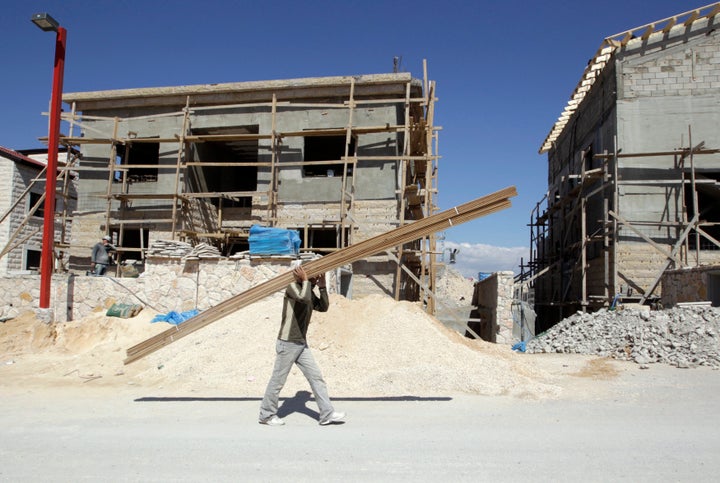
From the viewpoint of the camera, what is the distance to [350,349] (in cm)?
929

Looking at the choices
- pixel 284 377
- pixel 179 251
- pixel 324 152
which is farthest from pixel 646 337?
pixel 324 152

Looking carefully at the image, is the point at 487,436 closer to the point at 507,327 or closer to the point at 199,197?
the point at 507,327

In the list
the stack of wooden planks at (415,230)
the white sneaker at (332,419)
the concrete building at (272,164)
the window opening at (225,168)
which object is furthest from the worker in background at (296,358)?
the window opening at (225,168)

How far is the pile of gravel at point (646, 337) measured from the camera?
36.7 ft

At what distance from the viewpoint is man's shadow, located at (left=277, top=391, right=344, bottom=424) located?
651cm

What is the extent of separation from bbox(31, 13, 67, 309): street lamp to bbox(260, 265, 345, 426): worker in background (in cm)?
900

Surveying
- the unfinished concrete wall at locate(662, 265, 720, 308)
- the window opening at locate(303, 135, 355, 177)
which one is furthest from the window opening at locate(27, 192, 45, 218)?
the unfinished concrete wall at locate(662, 265, 720, 308)

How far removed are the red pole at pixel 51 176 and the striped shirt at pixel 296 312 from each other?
8.98 meters

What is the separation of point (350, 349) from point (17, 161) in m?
22.0

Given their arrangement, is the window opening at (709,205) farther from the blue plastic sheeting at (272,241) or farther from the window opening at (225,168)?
the window opening at (225,168)

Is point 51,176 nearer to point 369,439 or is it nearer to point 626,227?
point 369,439

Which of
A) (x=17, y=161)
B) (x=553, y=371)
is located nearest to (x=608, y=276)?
(x=553, y=371)

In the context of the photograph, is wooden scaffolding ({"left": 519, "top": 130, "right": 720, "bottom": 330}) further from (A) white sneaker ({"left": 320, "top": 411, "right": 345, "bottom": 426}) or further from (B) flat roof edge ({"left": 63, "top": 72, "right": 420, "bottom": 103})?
(A) white sneaker ({"left": 320, "top": 411, "right": 345, "bottom": 426})

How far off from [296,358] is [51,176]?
10.2 meters
